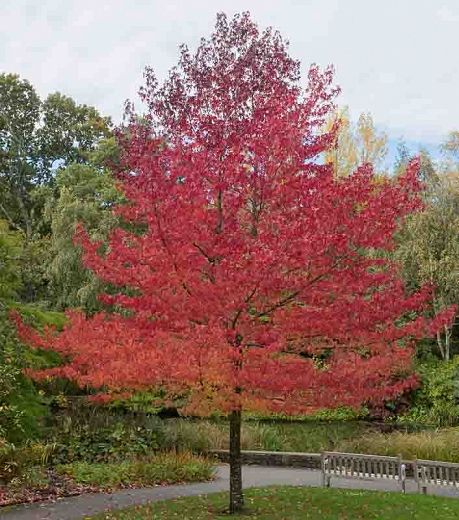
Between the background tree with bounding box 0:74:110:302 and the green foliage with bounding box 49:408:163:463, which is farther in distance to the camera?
the background tree with bounding box 0:74:110:302

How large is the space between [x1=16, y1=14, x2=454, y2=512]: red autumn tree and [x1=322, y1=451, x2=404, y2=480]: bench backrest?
8.60ft

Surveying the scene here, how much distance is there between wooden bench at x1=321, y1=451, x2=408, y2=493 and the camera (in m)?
11.3

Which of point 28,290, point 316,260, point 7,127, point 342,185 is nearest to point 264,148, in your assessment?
point 342,185

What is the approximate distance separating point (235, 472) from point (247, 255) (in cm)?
344

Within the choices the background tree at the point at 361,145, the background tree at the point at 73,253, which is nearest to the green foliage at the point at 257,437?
the background tree at the point at 73,253

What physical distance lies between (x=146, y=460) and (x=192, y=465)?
3.15 ft

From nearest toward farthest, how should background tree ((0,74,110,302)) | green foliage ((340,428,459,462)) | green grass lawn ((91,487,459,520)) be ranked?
green grass lawn ((91,487,459,520))
green foliage ((340,428,459,462))
background tree ((0,74,110,302))

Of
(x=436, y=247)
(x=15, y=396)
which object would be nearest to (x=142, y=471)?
(x=15, y=396)

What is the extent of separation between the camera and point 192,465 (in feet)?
42.7

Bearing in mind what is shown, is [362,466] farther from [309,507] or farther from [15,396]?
[15,396]

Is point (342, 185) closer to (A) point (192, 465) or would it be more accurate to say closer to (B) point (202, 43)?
(B) point (202, 43)

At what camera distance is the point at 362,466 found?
1160 centimetres

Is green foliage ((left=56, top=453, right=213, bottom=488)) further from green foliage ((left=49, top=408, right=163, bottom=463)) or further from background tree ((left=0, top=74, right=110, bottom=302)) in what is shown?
background tree ((left=0, top=74, right=110, bottom=302))

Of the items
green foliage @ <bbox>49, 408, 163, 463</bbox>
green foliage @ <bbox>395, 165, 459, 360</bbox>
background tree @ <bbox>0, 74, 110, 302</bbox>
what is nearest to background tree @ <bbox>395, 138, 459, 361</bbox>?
green foliage @ <bbox>395, 165, 459, 360</bbox>
